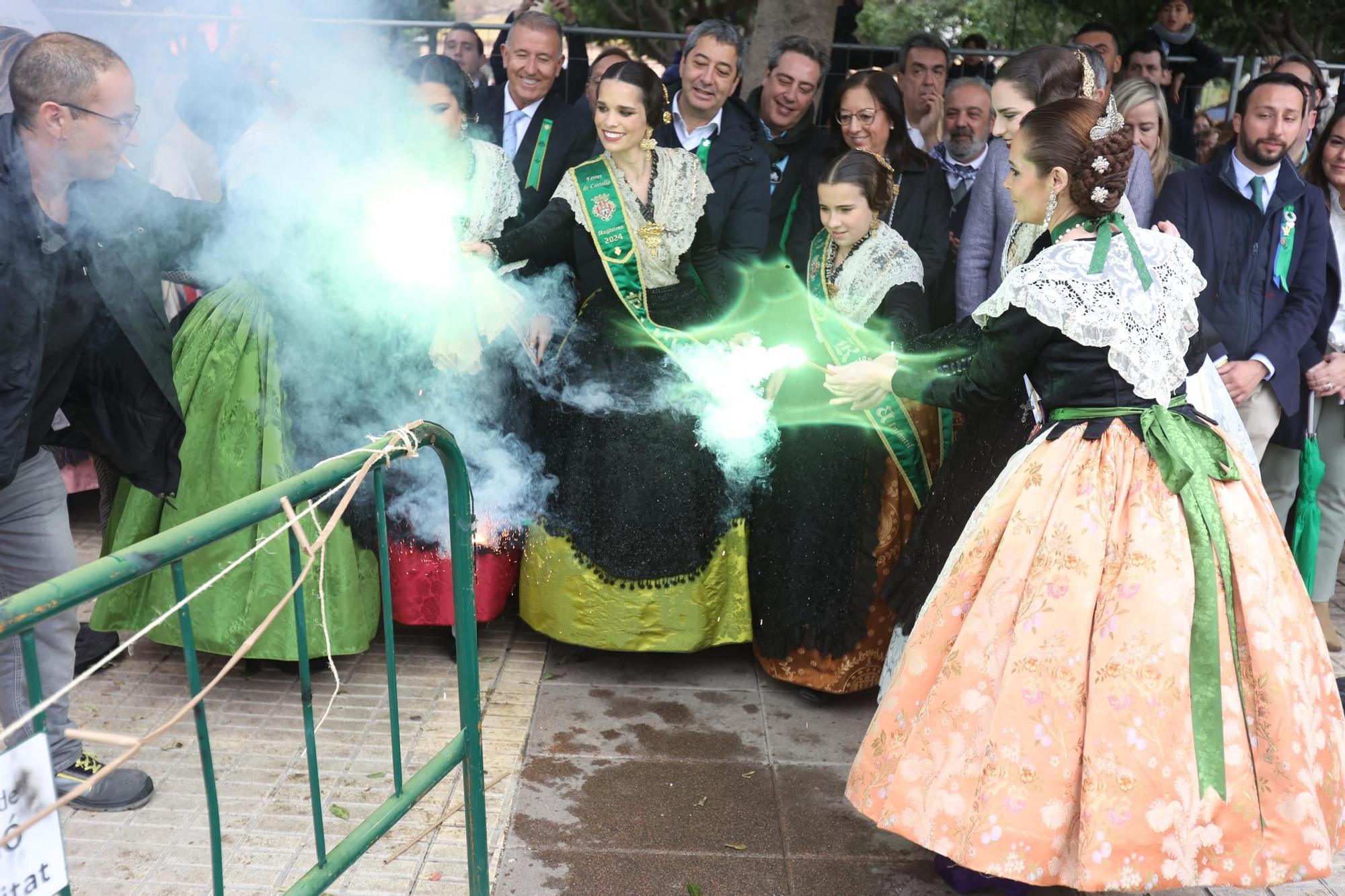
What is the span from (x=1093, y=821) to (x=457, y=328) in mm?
2531

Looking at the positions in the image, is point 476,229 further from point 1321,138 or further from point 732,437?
point 1321,138

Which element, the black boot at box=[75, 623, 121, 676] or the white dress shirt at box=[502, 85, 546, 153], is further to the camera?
the white dress shirt at box=[502, 85, 546, 153]

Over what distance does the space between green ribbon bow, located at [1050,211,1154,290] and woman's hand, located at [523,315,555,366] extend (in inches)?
76.3

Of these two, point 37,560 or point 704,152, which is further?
point 704,152

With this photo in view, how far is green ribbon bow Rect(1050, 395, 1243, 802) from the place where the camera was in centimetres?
258

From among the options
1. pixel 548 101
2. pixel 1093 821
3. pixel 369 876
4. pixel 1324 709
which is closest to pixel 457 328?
pixel 548 101

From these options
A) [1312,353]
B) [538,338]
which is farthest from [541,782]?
[1312,353]

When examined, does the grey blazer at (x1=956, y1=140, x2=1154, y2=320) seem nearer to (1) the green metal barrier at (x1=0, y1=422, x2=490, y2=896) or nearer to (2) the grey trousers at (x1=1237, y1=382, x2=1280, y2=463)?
(2) the grey trousers at (x1=1237, y1=382, x2=1280, y2=463)

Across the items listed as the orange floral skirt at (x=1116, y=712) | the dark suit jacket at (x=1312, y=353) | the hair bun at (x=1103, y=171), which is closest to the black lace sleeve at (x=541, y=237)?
the hair bun at (x=1103, y=171)

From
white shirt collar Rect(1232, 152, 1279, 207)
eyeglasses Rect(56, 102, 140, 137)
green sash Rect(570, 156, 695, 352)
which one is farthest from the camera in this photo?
white shirt collar Rect(1232, 152, 1279, 207)

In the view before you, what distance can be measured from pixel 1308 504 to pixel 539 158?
11.0 feet

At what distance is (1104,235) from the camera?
109 inches

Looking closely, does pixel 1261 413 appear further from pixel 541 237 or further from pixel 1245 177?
pixel 541 237

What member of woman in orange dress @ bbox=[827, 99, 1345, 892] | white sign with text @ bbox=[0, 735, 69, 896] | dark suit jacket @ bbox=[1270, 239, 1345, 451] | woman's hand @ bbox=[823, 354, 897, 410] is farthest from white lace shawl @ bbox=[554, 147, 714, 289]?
white sign with text @ bbox=[0, 735, 69, 896]
